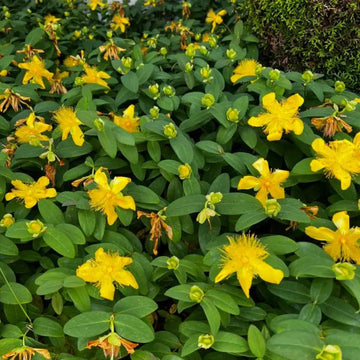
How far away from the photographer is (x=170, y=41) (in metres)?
1.87

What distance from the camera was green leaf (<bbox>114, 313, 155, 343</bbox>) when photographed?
31.3 inches

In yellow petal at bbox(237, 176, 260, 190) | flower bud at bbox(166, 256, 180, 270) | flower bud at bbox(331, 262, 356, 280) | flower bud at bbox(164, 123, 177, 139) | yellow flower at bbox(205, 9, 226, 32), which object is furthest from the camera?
yellow flower at bbox(205, 9, 226, 32)

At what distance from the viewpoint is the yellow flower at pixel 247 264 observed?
2.71ft

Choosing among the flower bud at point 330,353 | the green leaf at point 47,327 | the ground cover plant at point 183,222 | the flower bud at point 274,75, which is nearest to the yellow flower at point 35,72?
the ground cover plant at point 183,222

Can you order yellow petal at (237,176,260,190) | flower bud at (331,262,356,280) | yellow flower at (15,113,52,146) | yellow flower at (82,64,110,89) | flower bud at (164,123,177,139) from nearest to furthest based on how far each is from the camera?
1. flower bud at (331,262,356,280)
2. yellow petal at (237,176,260,190)
3. flower bud at (164,123,177,139)
4. yellow flower at (15,113,52,146)
5. yellow flower at (82,64,110,89)

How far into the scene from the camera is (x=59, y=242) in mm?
951

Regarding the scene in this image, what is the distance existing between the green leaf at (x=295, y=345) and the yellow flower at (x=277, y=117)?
20.0 inches

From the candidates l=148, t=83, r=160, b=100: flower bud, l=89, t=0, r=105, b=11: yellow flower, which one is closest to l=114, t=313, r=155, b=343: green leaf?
l=148, t=83, r=160, b=100: flower bud

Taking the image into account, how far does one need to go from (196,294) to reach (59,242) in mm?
318

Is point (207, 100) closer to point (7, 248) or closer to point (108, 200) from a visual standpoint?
point (108, 200)

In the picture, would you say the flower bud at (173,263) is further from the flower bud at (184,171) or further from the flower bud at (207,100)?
the flower bud at (207,100)

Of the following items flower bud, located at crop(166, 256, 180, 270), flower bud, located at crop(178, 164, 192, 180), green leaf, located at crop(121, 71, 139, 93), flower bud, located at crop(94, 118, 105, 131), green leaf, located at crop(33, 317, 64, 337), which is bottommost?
green leaf, located at crop(33, 317, 64, 337)

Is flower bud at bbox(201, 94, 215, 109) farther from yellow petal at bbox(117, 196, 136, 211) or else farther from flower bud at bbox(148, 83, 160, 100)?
yellow petal at bbox(117, 196, 136, 211)

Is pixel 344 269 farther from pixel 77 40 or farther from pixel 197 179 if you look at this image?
pixel 77 40
